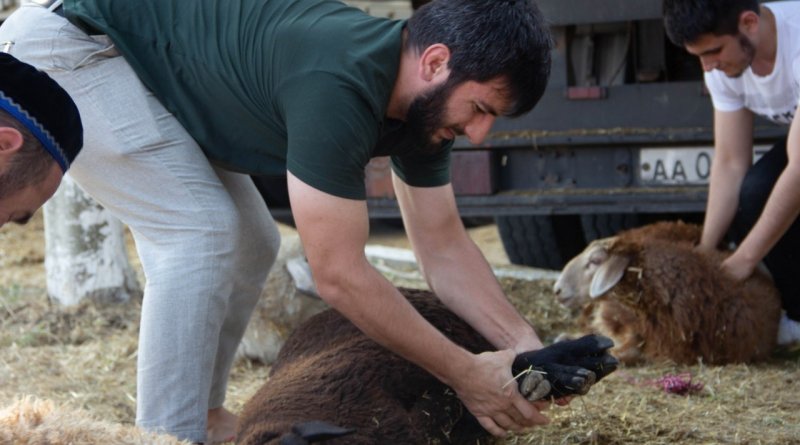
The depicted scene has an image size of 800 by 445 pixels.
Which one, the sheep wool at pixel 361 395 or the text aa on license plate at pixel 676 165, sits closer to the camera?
the sheep wool at pixel 361 395

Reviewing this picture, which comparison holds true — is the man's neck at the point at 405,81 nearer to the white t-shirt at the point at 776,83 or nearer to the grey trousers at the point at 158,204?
the grey trousers at the point at 158,204

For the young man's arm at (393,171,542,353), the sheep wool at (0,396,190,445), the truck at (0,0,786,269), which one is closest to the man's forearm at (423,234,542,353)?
the young man's arm at (393,171,542,353)

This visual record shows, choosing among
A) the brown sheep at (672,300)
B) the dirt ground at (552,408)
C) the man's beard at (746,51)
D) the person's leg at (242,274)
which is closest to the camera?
the person's leg at (242,274)

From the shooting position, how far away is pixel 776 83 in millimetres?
4895

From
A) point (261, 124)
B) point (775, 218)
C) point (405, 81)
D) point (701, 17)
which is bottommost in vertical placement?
point (775, 218)

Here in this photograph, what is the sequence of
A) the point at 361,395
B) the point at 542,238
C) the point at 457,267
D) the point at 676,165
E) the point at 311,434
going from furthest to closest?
the point at 542,238 → the point at 676,165 → the point at 457,267 → the point at 361,395 → the point at 311,434

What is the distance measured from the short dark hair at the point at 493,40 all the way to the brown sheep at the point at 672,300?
2415 mm

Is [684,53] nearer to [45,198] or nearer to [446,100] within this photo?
[446,100]

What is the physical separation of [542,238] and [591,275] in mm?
1329

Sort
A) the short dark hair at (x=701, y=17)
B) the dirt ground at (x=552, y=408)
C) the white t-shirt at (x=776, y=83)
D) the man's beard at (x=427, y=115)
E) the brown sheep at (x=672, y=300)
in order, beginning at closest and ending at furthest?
the man's beard at (x=427, y=115), the dirt ground at (x=552, y=408), the short dark hair at (x=701, y=17), the white t-shirt at (x=776, y=83), the brown sheep at (x=672, y=300)

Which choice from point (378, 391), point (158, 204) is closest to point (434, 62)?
point (158, 204)

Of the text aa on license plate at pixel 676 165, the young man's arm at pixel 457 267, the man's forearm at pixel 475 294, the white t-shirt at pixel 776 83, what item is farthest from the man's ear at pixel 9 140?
the text aa on license plate at pixel 676 165

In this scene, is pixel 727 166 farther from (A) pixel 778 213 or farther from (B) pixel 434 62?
(B) pixel 434 62

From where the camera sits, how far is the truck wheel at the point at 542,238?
671cm
